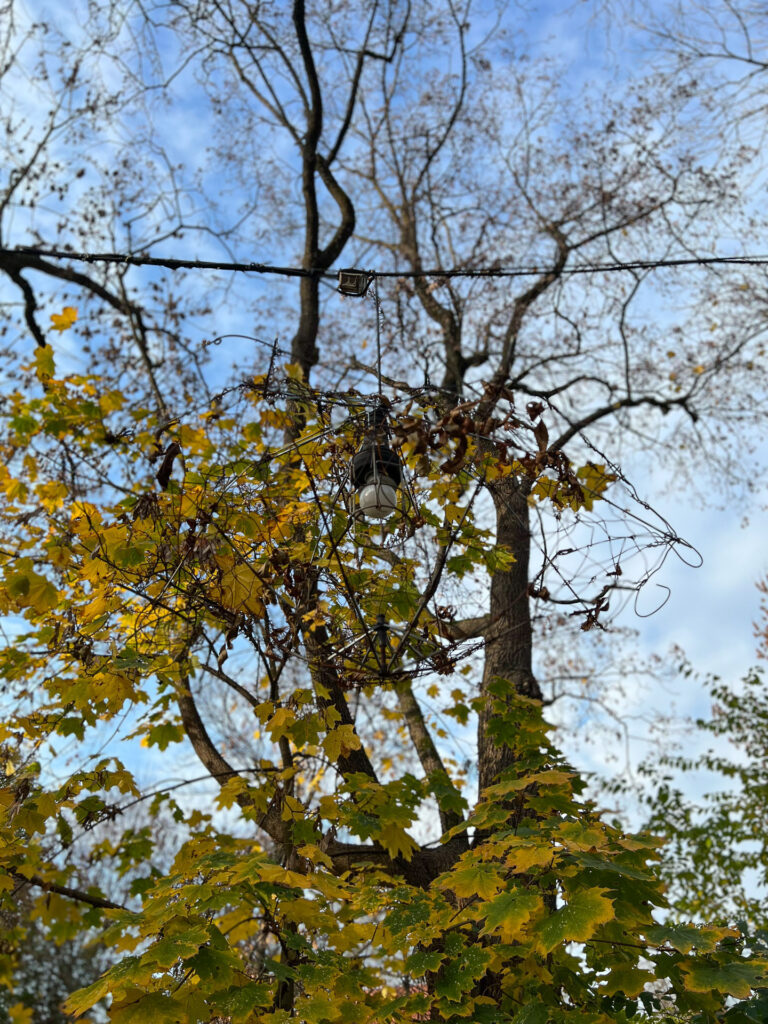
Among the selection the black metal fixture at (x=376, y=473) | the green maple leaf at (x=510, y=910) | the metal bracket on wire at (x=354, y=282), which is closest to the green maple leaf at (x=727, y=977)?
the green maple leaf at (x=510, y=910)

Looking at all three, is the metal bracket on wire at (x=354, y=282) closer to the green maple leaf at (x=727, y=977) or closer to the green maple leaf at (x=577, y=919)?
the green maple leaf at (x=577, y=919)

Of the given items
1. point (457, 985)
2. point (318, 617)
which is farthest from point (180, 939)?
point (318, 617)

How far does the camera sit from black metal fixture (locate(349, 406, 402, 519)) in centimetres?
252

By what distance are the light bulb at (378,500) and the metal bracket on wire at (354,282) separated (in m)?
0.81

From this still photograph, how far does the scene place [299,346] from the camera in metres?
6.23

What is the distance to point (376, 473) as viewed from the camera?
252 cm

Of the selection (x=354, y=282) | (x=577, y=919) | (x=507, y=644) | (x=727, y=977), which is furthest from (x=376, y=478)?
(x=507, y=644)

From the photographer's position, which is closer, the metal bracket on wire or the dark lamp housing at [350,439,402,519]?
the dark lamp housing at [350,439,402,519]

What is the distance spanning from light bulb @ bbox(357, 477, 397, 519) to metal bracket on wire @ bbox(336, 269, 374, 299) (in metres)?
0.81

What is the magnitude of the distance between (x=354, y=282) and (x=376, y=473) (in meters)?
0.87

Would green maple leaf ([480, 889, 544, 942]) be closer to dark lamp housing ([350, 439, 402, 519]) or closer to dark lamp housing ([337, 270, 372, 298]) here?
dark lamp housing ([350, 439, 402, 519])

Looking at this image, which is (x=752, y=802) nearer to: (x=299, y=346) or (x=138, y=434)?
(x=299, y=346)

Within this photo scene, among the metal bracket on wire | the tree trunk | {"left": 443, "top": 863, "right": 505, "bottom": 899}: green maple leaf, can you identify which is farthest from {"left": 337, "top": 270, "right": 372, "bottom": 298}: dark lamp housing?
{"left": 443, "top": 863, "right": 505, "bottom": 899}: green maple leaf

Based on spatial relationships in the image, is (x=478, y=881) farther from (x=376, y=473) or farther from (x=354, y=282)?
(x=354, y=282)
